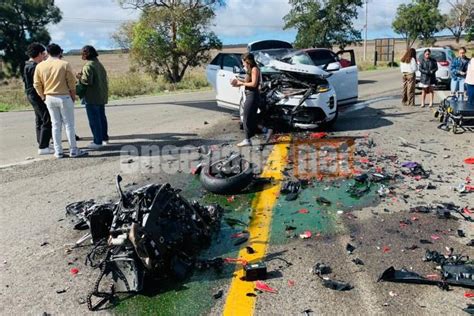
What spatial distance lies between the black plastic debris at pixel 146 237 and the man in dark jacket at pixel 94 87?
4.00 meters

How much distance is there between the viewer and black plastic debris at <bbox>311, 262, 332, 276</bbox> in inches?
138

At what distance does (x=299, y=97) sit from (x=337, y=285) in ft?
18.4

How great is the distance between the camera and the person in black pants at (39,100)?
7586 millimetres

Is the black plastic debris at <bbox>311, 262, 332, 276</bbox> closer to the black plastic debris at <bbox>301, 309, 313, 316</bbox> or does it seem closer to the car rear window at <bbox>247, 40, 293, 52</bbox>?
the black plastic debris at <bbox>301, 309, 313, 316</bbox>

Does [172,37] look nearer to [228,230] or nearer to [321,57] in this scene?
[321,57]

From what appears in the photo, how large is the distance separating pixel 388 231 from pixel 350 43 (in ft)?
88.0

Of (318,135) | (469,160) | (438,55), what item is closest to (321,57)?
(318,135)

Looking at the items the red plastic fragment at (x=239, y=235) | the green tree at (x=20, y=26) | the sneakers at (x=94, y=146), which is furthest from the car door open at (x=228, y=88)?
the green tree at (x=20, y=26)

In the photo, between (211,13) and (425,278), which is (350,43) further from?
(425,278)

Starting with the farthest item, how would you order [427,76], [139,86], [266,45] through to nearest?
[139,86] < [266,45] < [427,76]

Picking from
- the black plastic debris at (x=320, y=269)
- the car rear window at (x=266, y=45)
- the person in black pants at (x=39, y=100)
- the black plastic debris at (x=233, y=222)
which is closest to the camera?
the black plastic debris at (x=320, y=269)

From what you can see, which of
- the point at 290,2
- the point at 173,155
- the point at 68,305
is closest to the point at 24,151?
the point at 173,155

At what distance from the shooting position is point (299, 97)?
27.7 feet

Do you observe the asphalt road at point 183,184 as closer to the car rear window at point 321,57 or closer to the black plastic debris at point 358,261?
the black plastic debris at point 358,261
